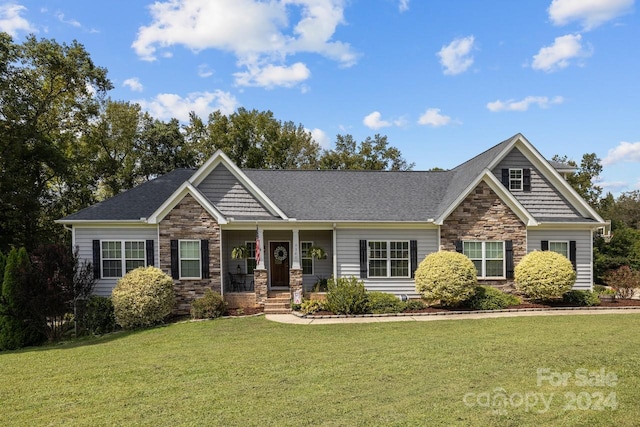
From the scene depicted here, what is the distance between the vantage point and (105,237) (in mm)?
15938

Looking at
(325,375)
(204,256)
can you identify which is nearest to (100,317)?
(204,256)

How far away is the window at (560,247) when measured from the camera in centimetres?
1681

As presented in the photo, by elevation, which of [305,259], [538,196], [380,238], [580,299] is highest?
[538,196]

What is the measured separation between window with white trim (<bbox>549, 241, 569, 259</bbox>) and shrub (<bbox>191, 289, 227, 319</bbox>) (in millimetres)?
13666

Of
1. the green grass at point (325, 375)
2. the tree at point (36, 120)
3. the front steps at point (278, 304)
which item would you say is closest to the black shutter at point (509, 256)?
the green grass at point (325, 375)

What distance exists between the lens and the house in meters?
15.7

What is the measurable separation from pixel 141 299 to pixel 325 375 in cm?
880

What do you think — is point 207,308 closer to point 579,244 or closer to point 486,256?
point 486,256

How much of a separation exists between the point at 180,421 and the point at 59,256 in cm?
1091

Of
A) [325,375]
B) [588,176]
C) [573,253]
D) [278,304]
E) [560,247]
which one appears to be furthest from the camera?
[588,176]

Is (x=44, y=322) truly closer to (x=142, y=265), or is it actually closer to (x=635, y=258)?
(x=142, y=265)

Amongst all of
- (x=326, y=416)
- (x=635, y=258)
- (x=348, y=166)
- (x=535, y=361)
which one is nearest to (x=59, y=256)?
(x=326, y=416)

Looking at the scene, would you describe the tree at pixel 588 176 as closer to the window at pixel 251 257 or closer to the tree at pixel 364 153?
the tree at pixel 364 153

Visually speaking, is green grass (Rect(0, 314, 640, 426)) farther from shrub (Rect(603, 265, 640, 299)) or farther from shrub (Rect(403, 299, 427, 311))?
shrub (Rect(603, 265, 640, 299))
